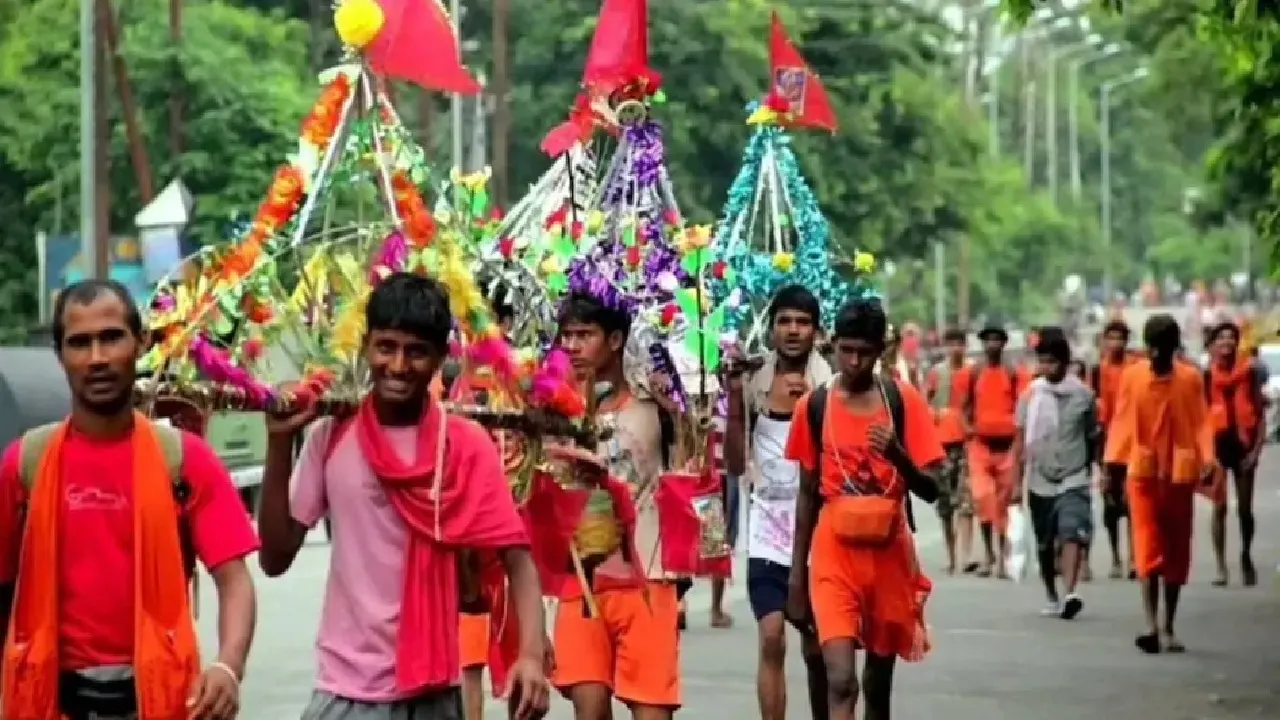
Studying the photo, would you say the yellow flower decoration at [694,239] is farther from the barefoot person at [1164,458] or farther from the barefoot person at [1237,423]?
the barefoot person at [1237,423]

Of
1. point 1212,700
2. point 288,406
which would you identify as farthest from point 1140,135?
point 288,406

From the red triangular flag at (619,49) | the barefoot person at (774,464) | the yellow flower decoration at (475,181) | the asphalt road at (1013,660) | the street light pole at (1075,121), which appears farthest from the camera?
the street light pole at (1075,121)

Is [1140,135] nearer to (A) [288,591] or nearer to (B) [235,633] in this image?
(A) [288,591]

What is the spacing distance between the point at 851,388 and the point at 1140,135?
10923 cm

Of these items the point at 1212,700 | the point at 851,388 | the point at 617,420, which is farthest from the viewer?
the point at 1212,700

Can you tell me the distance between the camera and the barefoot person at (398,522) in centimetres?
621

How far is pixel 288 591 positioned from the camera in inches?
760

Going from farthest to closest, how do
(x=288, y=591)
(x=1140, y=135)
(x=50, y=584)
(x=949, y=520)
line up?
(x=1140, y=135) < (x=949, y=520) < (x=288, y=591) < (x=50, y=584)

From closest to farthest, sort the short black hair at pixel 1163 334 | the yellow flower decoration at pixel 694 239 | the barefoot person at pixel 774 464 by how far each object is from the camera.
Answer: the barefoot person at pixel 774 464
the yellow flower decoration at pixel 694 239
the short black hair at pixel 1163 334

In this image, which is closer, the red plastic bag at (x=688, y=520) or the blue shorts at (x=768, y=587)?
the red plastic bag at (x=688, y=520)

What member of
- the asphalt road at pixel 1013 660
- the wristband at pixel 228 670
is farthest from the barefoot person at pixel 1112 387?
the wristband at pixel 228 670

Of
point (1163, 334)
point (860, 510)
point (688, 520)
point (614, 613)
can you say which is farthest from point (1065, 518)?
point (614, 613)

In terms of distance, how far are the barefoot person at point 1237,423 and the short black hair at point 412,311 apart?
14.7 meters

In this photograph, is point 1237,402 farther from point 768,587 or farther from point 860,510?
point 860,510
